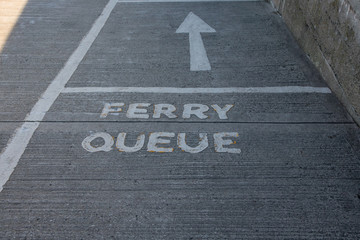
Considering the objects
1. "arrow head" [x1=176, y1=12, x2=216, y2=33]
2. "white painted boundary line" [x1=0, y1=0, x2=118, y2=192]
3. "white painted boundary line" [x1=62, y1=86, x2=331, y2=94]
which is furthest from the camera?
"arrow head" [x1=176, y1=12, x2=216, y2=33]

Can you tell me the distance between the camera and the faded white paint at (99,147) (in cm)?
339

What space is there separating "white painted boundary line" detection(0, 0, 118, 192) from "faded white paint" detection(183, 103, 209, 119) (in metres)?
1.72

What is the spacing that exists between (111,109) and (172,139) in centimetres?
96

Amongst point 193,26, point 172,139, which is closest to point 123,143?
point 172,139

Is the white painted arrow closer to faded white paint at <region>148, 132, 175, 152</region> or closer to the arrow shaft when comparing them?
the arrow shaft

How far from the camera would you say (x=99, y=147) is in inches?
134

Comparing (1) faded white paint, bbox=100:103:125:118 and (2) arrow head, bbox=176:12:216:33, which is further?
(2) arrow head, bbox=176:12:216:33

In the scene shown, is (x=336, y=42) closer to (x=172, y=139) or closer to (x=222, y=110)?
(x=222, y=110)

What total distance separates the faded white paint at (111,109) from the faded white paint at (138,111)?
13 centimetres

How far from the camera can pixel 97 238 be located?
99.3 inches

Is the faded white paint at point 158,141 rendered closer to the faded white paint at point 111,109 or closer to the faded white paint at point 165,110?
the faded white paint at point 165,110

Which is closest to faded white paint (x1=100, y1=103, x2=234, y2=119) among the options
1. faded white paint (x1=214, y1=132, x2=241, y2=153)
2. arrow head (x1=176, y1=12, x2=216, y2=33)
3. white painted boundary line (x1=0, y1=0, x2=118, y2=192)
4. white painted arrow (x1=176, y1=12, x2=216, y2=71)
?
faded white paint (x1=214, y1=132, x2=241, y2=153)

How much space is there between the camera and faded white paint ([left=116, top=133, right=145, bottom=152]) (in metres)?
3.38

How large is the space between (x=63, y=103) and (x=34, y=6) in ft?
13.5
